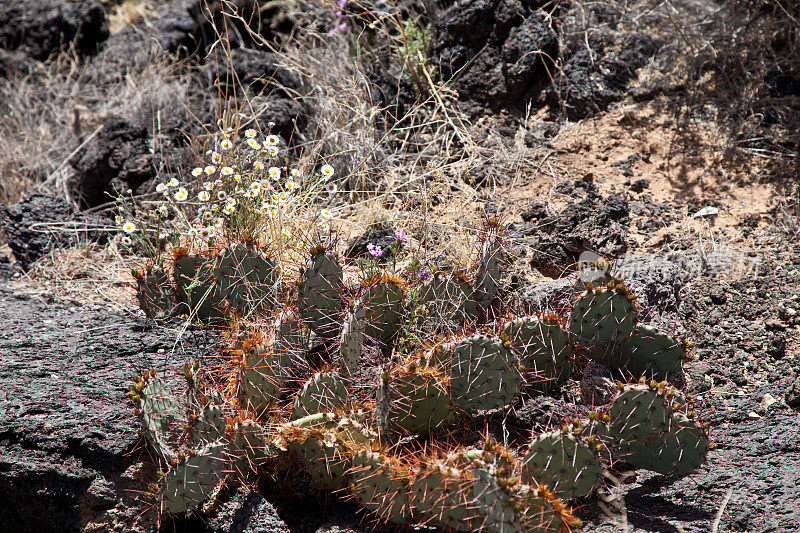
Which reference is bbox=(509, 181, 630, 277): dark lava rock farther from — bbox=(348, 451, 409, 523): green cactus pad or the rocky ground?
bbox=(348, 451, 409, 523): green cactus pad

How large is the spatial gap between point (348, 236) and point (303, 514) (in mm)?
1764

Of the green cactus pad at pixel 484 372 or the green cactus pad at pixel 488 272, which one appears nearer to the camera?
the green cactus pad at pixel 484 372

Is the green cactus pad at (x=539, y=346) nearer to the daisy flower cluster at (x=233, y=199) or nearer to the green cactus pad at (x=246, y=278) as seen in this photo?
the green cactus pad at (x=246, y=278)

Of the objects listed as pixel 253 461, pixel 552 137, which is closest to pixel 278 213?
pixel 253 461

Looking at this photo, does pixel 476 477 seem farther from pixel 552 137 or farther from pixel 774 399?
pixel 552 137

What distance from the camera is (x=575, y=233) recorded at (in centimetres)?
347

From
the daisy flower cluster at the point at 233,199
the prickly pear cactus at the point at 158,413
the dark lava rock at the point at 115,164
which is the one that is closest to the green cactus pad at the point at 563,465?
the prickly pear cactus at the point at 158,413

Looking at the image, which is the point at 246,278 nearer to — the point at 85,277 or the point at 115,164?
A: the point at 85,277

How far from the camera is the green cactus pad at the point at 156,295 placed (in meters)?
3.01

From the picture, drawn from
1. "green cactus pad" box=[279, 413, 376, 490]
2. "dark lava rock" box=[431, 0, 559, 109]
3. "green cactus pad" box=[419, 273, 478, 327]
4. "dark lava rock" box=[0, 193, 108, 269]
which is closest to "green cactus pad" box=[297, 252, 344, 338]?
"green cactus pad" box=[419, 273, 478, 327]

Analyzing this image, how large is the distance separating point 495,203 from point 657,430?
1.99 m

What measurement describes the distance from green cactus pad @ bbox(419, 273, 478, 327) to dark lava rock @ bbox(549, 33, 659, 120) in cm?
206

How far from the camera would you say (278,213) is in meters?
3.57

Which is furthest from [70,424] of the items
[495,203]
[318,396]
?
[495,203]
